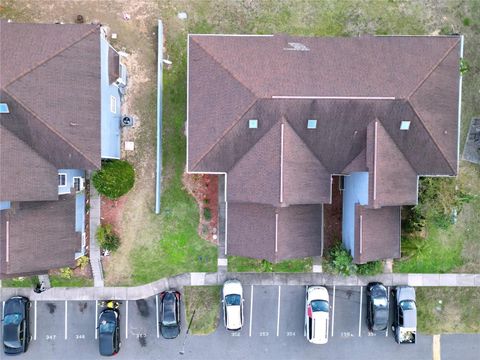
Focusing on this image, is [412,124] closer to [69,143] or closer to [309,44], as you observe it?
[309,44]

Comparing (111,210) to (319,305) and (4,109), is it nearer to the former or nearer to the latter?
(4,109)

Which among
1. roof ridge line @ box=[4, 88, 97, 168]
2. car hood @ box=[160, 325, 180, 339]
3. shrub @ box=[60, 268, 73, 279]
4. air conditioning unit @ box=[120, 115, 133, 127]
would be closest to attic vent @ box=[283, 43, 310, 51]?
air conditioning unit @ box=[120, 115, 133, 127]

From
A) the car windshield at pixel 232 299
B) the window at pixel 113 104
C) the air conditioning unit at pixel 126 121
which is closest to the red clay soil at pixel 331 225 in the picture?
the car windshield at pixel 232 299

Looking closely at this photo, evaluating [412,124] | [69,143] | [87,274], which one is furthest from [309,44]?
[87,274]

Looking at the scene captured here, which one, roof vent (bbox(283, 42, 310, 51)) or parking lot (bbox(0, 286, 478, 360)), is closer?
roof vent (bbox(283, 42, 310, 51))

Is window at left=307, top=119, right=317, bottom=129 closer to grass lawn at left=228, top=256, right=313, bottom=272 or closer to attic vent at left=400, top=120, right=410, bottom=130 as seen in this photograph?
attic vent at left=400, top=120, right=410, bottom=130

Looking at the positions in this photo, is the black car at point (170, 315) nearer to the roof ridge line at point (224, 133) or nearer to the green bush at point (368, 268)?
the roof ridge line at point (224, 133)
